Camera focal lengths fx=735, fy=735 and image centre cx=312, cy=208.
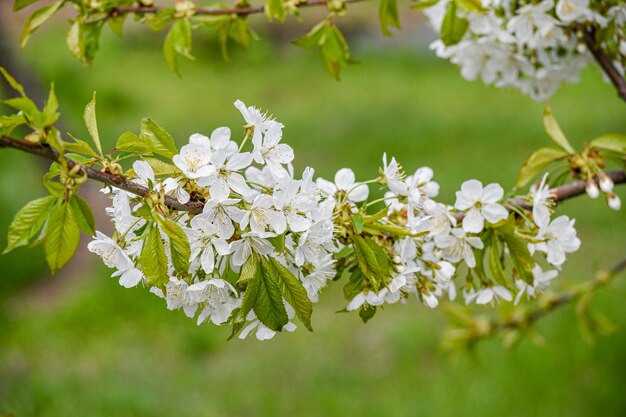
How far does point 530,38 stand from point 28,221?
106 cm

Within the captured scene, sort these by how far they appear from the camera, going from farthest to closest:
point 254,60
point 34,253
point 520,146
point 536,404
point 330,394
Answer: point 254,60 → point 520,146 → point 34,253 → point 330,394 → point 536,404

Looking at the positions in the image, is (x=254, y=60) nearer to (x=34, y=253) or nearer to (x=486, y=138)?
(x=486, y=138)

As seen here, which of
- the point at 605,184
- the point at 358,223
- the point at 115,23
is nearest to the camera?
the point at 358,223

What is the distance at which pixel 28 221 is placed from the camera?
958 mm

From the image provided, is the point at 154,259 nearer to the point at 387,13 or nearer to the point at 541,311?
the point at 387,13

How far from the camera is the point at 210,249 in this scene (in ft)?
3.27

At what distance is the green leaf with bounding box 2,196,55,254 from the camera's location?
0.95 metres

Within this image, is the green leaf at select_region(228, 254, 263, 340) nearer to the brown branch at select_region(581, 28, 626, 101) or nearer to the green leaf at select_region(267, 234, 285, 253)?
the green leaf at select_region(267, 234, 285, 253)

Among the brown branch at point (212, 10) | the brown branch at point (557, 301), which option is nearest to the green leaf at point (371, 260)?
the brown branch at point (212, 10)

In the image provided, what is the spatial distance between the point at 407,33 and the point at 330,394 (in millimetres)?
5229

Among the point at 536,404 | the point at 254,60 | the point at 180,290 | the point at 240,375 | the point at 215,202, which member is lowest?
the point at 254,60

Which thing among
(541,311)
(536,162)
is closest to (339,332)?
(541,311)

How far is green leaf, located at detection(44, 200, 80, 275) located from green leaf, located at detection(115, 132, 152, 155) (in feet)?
0.39

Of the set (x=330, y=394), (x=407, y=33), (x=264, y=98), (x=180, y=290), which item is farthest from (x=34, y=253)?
(x=407, y=33)
